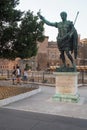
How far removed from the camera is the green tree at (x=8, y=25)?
16.8 meters

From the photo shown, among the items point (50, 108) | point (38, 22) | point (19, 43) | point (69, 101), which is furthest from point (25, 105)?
point (38, 22)

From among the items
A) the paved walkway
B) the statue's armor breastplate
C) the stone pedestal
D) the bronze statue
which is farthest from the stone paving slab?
the statue's armor breastplate

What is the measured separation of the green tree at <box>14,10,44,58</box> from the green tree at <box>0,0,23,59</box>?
34cm

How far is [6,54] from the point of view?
17.8 meters

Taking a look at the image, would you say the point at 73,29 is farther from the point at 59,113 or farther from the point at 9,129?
the point at 9,129

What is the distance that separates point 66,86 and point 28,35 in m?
5.41

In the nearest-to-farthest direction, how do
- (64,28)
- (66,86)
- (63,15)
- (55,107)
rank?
(55,107), (66,86), (64,28), (63,15)

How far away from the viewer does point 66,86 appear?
44.5ft

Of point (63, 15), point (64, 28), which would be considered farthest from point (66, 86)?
point (63, 15)

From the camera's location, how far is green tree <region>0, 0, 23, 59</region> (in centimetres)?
1678

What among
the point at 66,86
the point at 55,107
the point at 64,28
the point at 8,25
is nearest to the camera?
the point at 55,107

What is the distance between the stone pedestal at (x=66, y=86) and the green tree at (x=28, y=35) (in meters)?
4.73

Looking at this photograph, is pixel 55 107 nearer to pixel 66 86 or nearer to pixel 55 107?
pixel 55 107

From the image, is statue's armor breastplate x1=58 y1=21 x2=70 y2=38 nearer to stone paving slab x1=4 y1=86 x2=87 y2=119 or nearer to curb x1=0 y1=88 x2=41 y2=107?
stone paving slab x1=4 y1=86 x2=87 y2=119
